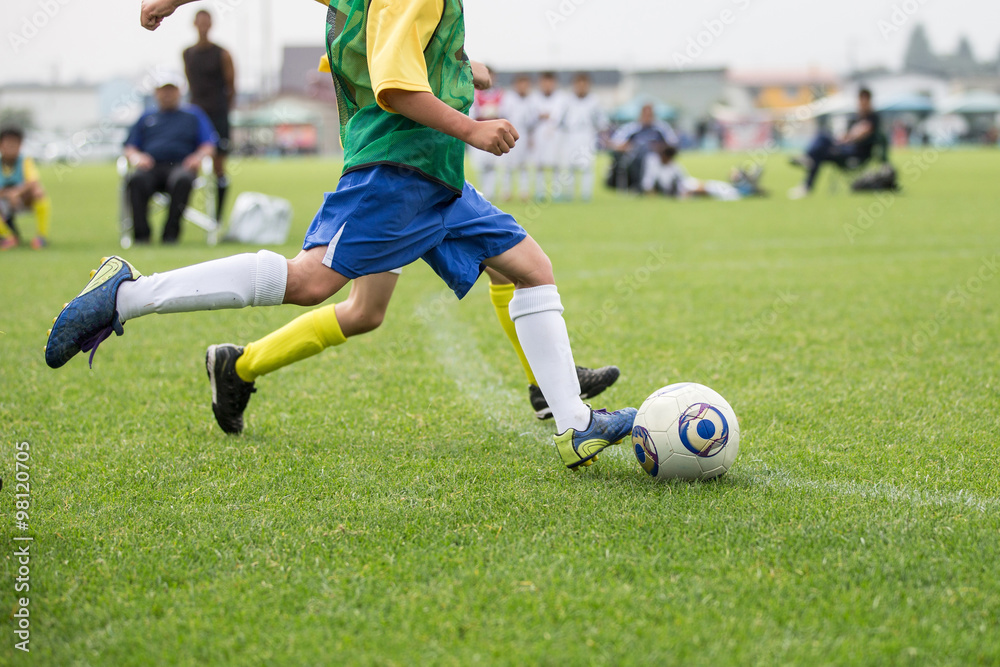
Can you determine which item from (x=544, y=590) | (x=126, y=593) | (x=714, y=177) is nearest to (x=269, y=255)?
(x=126, y=593)

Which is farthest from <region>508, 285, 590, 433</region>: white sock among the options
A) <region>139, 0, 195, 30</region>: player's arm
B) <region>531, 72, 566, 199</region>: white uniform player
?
<region>531, 72, 566, 199</region>: white uniform player

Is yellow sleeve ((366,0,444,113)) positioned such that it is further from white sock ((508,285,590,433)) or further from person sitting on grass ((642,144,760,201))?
person sitting on grass ((642,144,760,201))

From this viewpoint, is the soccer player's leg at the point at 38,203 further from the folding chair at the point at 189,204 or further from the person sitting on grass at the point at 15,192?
the folding chair at the point at 189,204

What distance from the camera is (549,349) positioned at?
2734 mm

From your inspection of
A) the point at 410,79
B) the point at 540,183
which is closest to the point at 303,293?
the point at 410,79

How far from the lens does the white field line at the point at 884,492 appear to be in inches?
94.1

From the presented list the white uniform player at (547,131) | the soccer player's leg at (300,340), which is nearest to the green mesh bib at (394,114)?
the soccer player's leg at (300,340)

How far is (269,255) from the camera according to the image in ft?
8.48

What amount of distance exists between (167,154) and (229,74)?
125 cm

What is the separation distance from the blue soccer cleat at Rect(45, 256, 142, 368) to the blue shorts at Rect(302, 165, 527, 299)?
0.55 m

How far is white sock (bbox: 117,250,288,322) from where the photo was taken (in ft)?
8.18

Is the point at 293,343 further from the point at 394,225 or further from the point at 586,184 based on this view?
the point at 586,184

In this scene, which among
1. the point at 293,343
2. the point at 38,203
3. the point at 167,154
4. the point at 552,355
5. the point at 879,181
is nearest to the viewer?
the point at 552,355

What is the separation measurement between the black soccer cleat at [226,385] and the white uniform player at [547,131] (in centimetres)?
1276
